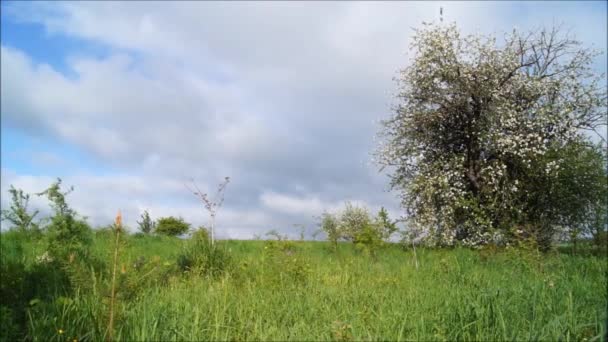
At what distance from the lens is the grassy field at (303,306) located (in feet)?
14.8

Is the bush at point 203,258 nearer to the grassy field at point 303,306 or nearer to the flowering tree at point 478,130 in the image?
the grassy field at point 303,306

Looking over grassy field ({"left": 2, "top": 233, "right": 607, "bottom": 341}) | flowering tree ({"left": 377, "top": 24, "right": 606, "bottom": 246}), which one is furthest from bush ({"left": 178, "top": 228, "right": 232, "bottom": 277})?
flowering tree ({"left": 377, "top": 24, "right": 606, "bottom": 246})

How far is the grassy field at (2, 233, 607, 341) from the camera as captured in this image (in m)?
4.50

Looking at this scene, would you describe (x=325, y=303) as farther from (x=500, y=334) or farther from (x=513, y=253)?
(x=513, y=253)

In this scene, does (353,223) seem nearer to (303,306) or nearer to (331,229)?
(331,229)

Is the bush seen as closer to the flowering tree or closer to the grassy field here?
the grassy field

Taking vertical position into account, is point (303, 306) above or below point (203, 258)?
below

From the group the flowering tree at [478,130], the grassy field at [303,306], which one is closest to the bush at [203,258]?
the grassy field at [303,306]

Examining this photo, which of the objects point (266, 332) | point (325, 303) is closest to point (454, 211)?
point (325, 303)

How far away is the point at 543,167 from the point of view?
64.4 feet

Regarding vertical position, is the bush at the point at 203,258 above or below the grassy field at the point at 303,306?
above

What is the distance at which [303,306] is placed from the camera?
5.70 meters

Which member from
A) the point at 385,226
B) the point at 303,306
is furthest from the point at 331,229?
the point at 303,306

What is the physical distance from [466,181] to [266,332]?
1751cm
